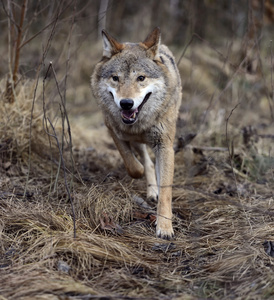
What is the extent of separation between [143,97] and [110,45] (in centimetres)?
83

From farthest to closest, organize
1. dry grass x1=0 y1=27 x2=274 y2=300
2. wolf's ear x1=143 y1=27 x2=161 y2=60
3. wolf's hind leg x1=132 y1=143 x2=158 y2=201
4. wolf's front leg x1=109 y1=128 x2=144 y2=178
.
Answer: wolf's hind leg x1=132 y1=143 x2=158 y2=201 < wolf's front leg x1=109 y1=128 x2=144 y2=178 < wolf's ear x1=143 y1=27 x2=161 y2=60 < dry grass x1=0 y1=27 x2=274 y2=300

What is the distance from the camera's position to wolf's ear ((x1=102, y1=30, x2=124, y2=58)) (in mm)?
4738

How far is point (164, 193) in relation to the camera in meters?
4.40

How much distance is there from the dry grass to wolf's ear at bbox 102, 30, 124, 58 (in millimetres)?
1476

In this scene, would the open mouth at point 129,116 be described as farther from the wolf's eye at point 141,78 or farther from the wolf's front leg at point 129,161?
the wolf's front leg at point 129,161

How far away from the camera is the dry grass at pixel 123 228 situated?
9.82 ft

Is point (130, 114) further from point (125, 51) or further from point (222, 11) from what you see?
point (222, 11)

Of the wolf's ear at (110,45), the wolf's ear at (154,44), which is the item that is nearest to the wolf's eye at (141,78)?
the wolf's ear at (154,44)

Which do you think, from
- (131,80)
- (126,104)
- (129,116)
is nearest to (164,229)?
A: (129,116)

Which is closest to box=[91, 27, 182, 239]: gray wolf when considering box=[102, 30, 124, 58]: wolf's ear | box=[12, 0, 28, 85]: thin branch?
box=[102, 30, 124, 58]: wolf's ear

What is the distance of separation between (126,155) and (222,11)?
982cm

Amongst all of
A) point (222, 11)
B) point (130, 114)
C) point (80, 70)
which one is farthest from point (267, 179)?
point (222, 11)

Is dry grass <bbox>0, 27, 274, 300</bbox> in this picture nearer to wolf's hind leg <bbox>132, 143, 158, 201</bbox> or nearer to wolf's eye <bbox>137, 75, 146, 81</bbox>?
wolf's hind leg <bbox>132, 143, 158, 201</bbox>

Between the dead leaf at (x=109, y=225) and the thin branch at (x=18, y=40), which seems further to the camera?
the thin branch at (x=18, y=40)
